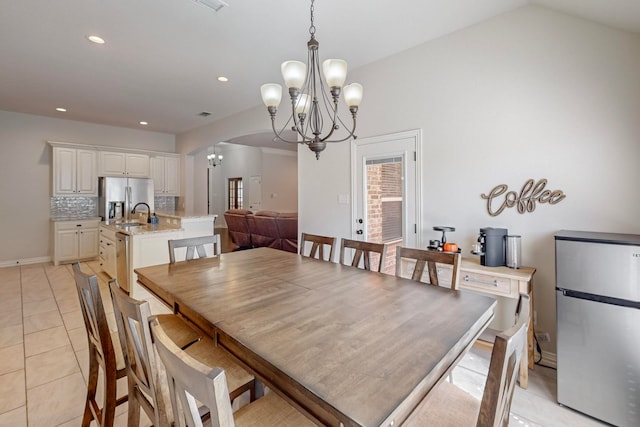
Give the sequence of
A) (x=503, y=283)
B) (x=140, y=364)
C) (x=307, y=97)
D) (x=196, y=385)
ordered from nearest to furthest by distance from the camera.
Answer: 1. (x=196, y=385)
2. (x=140, y=364)
3. (x=503, y=283)
4. (x=307, y=97)

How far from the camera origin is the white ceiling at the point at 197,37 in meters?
2.52

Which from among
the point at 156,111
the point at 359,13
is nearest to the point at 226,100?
the point at 156,111

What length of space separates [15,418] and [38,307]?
7.86 ft

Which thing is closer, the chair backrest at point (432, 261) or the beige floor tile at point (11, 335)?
the chair backrest at point (432, 261)

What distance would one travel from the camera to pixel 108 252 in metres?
4.77

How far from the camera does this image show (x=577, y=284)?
1.93 m

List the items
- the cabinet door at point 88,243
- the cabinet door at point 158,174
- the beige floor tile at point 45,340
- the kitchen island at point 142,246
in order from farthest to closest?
the cabinet door at point 158,174
the cabinet door at point 88,243
the kitchen island at point 142,246
the beige floor tile at point 45,340

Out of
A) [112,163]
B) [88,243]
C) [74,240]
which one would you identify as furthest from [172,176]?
[74,240]

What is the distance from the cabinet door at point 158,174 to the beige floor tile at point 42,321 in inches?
161

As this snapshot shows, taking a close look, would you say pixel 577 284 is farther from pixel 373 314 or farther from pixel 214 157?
pixel 214 157

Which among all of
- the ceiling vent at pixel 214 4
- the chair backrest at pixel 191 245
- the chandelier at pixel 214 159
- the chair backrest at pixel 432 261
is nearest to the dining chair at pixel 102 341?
the chair backrest at pixel 191 245

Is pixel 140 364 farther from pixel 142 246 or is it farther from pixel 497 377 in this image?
pixel 142 246

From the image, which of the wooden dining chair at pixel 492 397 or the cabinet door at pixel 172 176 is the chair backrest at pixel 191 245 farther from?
the cabinet door at pixel 172 176

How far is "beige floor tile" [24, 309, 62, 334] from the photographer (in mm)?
3148
